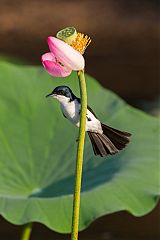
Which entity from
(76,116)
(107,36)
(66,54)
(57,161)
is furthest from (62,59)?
(107,36)

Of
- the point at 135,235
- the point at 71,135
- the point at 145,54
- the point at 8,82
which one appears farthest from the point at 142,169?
the point at 145,54

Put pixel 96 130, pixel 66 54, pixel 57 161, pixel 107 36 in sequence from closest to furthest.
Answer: pixel 66 54 → pixel 96 130 → pixel 57 161 → pixel 107 36

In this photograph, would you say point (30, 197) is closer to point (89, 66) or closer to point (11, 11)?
point (89, 66)

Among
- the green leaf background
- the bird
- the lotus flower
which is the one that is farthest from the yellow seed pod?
the green leaf background

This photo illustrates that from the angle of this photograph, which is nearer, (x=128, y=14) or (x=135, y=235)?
(x=135, y=235)

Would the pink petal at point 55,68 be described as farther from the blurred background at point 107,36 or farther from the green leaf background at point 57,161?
the blurred background at point 107,36

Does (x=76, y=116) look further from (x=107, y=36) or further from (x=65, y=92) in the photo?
(x=107, y=36)

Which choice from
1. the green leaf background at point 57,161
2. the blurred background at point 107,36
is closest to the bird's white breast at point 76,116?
the green leaf background at point 57,161
